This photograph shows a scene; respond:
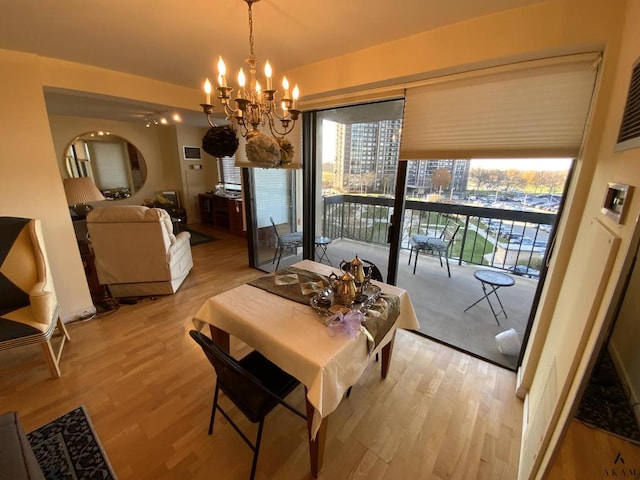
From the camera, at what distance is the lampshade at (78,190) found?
2.86 m

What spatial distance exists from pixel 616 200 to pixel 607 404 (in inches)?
27.8

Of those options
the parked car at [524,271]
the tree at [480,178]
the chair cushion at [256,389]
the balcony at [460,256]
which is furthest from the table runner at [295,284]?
the parked car at [524,271]

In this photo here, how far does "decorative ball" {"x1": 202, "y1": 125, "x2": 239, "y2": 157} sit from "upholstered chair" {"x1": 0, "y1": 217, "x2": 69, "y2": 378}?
1.51 meters

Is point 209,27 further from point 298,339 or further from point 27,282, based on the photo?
point 27,282

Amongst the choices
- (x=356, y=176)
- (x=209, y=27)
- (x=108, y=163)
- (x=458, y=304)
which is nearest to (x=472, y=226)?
(x=458, y=304)

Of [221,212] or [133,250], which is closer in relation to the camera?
[133,250]

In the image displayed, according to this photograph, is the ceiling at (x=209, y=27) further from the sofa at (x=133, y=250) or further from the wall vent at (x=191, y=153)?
the wall vent at (x=191, y=153)

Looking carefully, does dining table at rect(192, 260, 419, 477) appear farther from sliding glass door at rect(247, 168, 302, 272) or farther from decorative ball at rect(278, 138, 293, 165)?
sliding glass door at rect(247, 168, 302, 272)

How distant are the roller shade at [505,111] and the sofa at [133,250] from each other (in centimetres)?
274

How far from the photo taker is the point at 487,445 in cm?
148

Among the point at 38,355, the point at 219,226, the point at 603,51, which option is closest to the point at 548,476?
the point at 603,51

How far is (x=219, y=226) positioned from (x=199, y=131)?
2342mm

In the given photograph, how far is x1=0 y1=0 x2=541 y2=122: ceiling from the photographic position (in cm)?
143

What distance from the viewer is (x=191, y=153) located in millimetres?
6230
